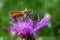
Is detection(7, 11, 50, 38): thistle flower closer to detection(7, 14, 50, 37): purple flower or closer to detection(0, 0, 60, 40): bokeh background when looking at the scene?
detection(7, 14, 50, 37): purple flower

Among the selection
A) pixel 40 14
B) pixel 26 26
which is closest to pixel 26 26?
pixel 26 26

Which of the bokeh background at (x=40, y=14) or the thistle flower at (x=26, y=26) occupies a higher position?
the bokeh background at (x=40, y=14)

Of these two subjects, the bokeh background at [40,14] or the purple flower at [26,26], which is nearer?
the purple flower at [26,26]

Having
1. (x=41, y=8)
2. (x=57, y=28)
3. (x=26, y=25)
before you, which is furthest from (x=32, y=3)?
(x=26, y=25)

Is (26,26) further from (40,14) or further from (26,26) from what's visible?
(40,14)

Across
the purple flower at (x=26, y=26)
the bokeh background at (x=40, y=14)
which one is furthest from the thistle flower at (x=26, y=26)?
the bokeh background at (x=40, y=14)

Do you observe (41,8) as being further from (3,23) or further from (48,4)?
(3,23)

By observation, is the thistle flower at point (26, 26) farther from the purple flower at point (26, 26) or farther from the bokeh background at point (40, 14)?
the bokeh background at point (40, 14)
